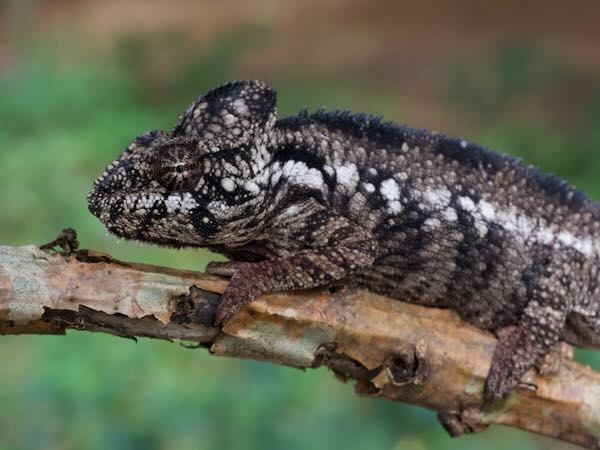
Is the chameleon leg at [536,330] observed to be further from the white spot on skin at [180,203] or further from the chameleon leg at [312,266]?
the white spot on skin at [180,203]

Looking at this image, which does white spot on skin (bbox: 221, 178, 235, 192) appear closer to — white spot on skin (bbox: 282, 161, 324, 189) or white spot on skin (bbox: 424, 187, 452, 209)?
white spot on skin (bbox: 282, 161, 324, 189)

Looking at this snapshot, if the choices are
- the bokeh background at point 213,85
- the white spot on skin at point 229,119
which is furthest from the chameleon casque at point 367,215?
the bokeh background at point 213,85

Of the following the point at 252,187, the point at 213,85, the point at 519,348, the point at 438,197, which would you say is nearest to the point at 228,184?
the point at 252,187

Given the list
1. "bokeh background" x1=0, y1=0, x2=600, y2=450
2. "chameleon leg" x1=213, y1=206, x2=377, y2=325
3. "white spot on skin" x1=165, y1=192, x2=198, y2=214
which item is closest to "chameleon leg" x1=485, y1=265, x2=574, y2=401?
"chameleon leg" x1=213, y1=206, x2=377, y2=325

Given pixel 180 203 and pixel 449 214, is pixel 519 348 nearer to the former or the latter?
pixel 449 214

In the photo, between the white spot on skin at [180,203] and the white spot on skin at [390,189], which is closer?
the white spot on skin at [180,203]

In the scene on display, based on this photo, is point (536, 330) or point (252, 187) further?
point (536, 330)

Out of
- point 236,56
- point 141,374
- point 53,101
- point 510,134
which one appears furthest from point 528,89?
point 141,374
